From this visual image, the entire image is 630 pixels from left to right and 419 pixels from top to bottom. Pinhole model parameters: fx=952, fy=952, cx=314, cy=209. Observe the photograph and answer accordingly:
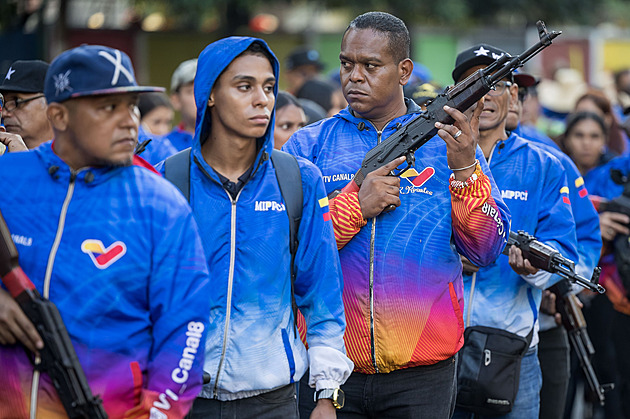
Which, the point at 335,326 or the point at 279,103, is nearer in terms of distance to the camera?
the point at 335,326

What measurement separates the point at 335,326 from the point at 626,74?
37.9 feet

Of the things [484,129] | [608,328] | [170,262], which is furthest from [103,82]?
[608,328]

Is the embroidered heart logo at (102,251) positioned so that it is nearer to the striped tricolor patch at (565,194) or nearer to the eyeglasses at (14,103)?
the eyeglasses at (14,103)

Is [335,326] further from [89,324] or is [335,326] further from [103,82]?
[103,82]

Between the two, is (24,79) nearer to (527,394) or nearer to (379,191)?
(379,191)

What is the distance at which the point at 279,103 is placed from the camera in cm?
727

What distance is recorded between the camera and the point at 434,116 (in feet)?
15.8

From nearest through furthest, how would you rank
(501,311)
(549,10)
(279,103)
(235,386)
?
(235,386) < (501,311) < (279,103) < (549,10)

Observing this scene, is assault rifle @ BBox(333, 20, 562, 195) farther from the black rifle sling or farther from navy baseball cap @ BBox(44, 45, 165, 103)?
navy baseball cap @ BBox(44, 45, 165, 103)

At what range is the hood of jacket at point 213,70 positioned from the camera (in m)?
4.09

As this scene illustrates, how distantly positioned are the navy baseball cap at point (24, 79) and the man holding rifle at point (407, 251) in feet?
5.89

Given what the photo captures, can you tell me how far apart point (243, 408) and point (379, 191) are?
4.28 feet

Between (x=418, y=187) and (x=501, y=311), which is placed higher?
(x=418, y=187)

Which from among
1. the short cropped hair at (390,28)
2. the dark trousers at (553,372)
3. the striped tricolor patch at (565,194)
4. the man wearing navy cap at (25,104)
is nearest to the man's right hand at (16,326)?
the man wearing navy cap at (25,104)
